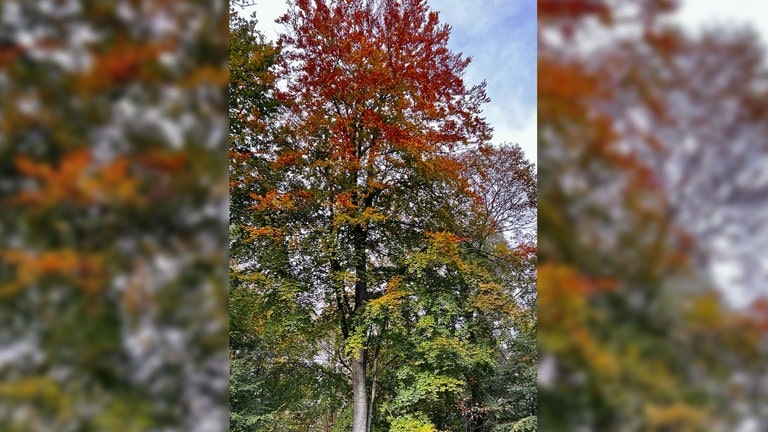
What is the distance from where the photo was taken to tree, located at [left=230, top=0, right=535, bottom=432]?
4.38m
